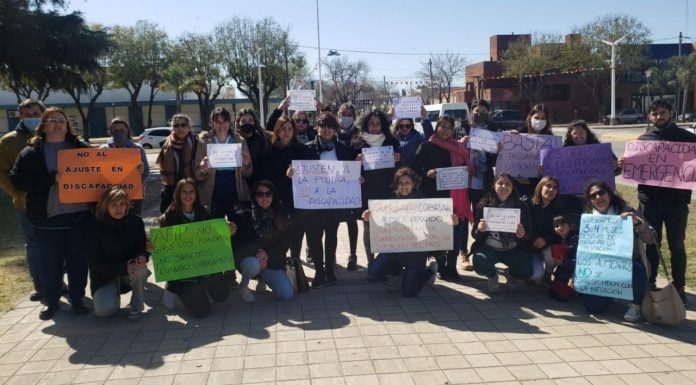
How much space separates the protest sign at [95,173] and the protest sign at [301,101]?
109 inches

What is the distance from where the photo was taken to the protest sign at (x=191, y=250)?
209 inches

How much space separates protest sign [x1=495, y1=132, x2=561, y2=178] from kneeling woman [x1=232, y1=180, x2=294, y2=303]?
260 centimetres

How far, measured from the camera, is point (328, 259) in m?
6.21

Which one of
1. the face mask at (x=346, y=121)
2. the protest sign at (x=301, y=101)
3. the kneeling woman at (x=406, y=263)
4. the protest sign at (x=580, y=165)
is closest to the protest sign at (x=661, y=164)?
the protest sign at (x=580, y=165)

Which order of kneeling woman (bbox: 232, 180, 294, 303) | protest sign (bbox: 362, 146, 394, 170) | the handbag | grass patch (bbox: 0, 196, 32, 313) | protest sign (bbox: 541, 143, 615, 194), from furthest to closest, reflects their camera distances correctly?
→ protest sign (bbox: 362, 146, 394, 170)
grass patch (bbox: 0, 196, 32, 313)
protest sign (bbox: 541, 143, 615, 194)
kneeling woman (bbox: 232, 180, 294, 303)
the handbag

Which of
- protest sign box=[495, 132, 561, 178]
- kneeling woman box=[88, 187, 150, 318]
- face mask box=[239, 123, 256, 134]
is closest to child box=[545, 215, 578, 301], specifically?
protest sign box=[495, 132, 561, 178]

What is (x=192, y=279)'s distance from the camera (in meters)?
5.40

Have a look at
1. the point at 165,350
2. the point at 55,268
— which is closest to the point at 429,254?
the point at 165,350

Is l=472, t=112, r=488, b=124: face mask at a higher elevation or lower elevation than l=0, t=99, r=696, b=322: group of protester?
higher

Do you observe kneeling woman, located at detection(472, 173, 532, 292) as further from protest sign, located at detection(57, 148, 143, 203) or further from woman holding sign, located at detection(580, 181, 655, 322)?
protest sign, located at detection(57, 148, 143, 203)

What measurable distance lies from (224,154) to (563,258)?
3.62 m

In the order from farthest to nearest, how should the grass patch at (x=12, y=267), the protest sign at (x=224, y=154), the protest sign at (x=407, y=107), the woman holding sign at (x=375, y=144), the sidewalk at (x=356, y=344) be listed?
the protest sign at (x=407, y=107)
the woman holding sign at (x=375, y=144)
the grass patch at (x=12, y=267)
the protest sign at (x=224, y=154)
the sidewalk at (x=356, y=344)

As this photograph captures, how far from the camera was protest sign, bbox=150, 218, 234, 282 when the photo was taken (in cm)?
530

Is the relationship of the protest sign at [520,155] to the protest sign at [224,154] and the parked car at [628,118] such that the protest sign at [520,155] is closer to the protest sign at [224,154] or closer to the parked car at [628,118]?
the protest sign at [224,154]
